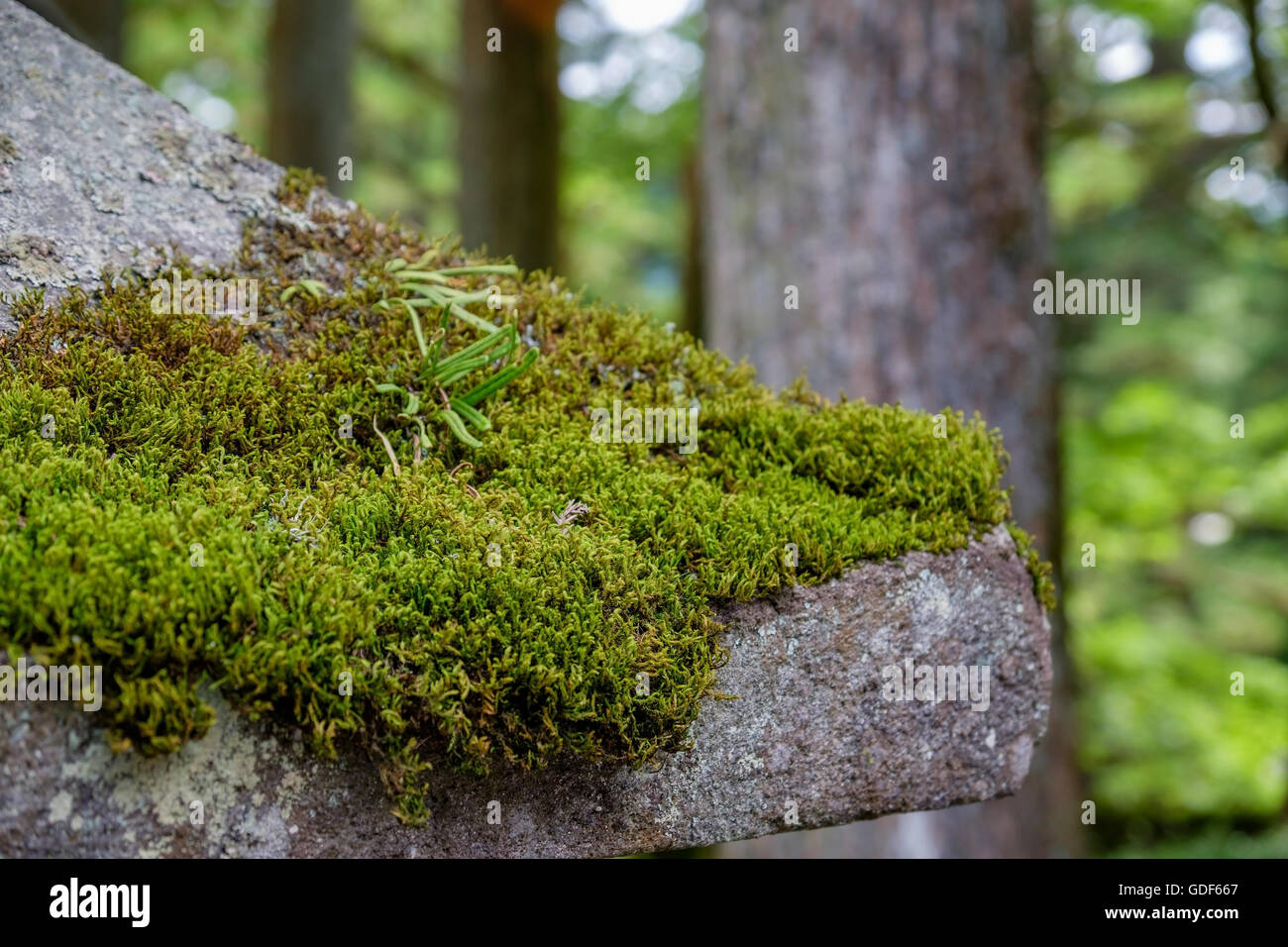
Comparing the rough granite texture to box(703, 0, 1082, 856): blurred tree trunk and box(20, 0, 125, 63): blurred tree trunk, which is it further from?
box(20, 0, 125, 63): blurred tree trunk

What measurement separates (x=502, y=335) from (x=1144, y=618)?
8703 millimetres

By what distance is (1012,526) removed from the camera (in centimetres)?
199

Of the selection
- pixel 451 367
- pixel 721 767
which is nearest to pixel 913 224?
pixel 451 367

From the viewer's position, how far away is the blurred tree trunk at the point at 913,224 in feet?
13.0

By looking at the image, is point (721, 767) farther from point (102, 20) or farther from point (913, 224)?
point (102, 20)

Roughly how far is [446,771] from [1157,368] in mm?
8618

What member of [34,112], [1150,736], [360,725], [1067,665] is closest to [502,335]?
[360,725]

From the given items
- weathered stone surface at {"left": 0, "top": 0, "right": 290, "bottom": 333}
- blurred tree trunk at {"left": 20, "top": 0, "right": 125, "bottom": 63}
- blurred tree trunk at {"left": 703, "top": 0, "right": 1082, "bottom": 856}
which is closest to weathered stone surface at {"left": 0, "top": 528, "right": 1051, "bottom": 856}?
weathered stone surface at {"left": 0, "top": 0, "right": 290, "bottom": 333}

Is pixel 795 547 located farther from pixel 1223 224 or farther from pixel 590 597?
pixel 1223 224

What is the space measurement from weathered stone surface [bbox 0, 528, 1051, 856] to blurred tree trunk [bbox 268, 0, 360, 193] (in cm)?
631

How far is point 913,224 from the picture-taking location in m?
3.96

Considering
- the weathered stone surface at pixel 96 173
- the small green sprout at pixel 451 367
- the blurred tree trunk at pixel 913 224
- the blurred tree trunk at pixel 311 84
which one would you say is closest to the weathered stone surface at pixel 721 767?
the small green sprout at pixel 451 367

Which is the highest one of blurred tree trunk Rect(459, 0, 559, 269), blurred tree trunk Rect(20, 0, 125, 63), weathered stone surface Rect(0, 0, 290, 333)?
blurred tree trunk Rect(459, 0, 559, 269)

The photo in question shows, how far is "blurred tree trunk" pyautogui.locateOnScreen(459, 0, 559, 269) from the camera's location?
7.14 metres
